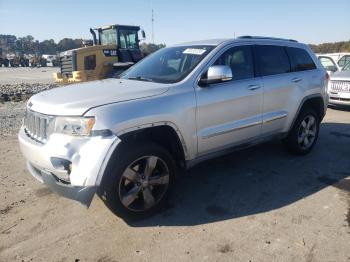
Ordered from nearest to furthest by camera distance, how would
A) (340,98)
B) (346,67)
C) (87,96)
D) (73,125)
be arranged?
(73,125) → (87,96) → (340,98) → (346,67)

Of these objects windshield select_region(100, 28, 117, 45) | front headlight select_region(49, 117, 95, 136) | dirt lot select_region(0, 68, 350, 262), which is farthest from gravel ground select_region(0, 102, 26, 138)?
windshield select_region(100, 28, 117, 45)

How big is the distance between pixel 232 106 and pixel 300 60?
76.7 inches

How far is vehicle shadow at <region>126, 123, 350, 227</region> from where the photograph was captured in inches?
151

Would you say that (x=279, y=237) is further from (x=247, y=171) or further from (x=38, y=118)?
(x=38, y=118)

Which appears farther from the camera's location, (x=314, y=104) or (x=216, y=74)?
(x=314, y=104)

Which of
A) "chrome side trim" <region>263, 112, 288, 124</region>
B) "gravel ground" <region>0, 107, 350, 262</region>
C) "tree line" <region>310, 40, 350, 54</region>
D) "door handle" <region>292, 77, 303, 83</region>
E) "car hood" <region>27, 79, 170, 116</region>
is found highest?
"tree line" <region>310, 40, 350, 54</region>

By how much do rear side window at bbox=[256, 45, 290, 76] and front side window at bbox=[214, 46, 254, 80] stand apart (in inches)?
8.1

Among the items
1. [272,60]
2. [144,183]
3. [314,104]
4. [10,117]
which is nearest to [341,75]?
[314,104]

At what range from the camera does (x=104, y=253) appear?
124 inches

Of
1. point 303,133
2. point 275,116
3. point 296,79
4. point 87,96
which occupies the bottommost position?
point 303,133

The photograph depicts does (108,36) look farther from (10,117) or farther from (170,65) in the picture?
(170,65)

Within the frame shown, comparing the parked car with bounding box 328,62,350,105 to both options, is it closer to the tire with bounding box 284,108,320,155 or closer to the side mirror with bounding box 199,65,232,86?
the tire with bounding box 284,108,320,155

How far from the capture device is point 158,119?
11.7ft

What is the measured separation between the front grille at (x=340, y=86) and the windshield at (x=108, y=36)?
31.2 feet
